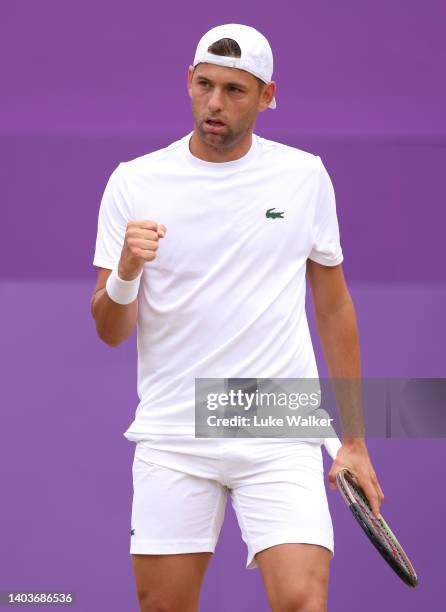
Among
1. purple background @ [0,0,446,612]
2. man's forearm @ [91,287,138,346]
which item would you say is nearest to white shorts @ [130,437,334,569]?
man's forearm @ [91,287,138,346]

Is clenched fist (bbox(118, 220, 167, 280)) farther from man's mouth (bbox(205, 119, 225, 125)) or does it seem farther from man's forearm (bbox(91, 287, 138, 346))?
man's mouth (bbox(205, 119, 225, 125))

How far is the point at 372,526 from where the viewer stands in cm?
357

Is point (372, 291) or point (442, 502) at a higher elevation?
point (372, 291)

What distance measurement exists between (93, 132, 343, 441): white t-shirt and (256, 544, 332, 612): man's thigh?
16.1 inches

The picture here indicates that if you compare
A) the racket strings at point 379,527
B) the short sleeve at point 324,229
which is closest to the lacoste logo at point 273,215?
the short sleeve at point 324,229

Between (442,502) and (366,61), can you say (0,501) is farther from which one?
(366,61)

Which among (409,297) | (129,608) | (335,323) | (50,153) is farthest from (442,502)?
(50,153)

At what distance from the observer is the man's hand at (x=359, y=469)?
3.75m

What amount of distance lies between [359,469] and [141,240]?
0.90m

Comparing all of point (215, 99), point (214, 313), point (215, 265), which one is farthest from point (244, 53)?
point (214, 313)

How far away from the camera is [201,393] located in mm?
3676

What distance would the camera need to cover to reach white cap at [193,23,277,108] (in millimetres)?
3717

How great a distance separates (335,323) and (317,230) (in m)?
0.27

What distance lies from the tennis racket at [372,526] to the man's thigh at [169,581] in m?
0.41
